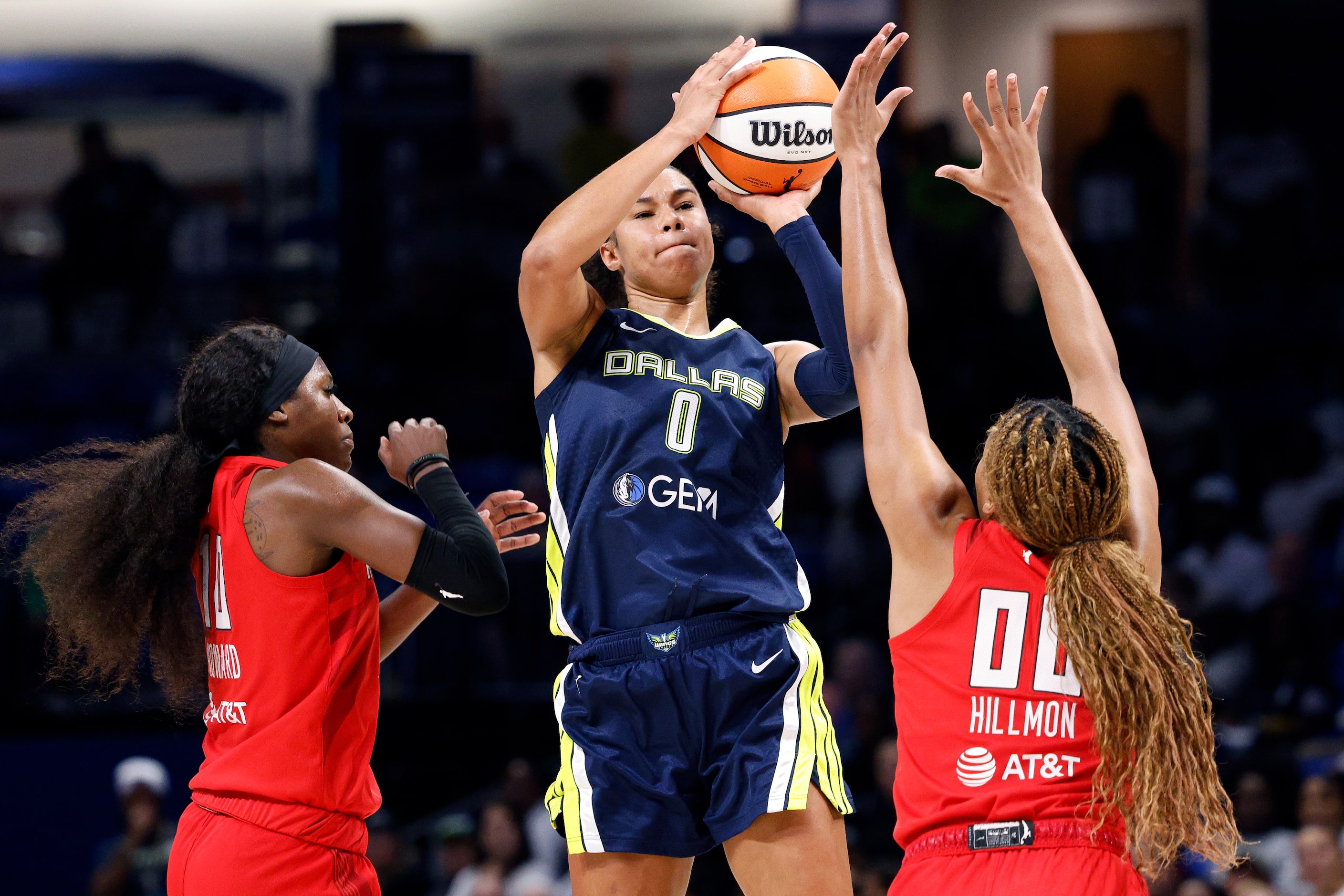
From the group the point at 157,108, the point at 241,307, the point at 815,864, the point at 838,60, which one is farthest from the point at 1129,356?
the point at 157,108

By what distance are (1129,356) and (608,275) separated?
20.2 ft

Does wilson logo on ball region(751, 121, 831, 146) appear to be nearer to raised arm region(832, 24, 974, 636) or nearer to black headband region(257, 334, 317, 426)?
raised arm region(832, 24, 974, 636)

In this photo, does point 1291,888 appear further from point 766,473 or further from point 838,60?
point 838,60

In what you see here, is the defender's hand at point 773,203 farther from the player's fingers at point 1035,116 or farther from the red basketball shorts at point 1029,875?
the red basketball shorts at point 1029,875

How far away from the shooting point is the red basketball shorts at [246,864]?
2.77 metres

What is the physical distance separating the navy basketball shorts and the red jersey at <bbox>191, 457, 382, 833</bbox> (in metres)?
0.48

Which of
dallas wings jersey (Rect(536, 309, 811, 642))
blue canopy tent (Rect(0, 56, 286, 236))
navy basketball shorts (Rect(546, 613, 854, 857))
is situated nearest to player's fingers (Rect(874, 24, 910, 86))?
→ dallas wings jersey (Rect(536, 309, 811, 642))

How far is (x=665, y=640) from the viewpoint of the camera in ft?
9.66

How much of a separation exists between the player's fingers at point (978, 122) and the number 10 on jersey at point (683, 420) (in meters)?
0.83

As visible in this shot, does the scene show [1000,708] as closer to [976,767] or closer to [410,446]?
[976,767]

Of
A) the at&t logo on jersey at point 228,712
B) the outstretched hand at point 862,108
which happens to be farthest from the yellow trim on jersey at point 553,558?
the outstretched hand at point 862,108

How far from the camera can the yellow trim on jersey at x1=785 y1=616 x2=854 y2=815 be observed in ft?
9.53

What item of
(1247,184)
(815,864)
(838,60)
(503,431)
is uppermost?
(838,60)

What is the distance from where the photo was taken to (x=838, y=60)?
8375 millimetres
